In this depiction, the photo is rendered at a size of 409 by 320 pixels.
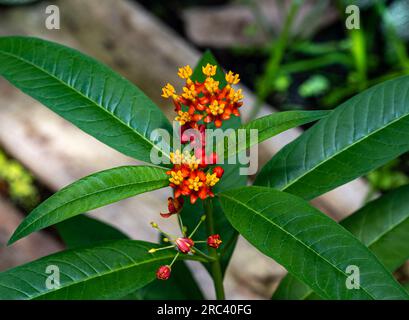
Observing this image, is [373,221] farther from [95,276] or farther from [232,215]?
[95,276]

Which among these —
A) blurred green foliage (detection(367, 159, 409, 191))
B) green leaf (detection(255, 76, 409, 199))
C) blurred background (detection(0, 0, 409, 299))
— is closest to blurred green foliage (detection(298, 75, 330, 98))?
blurred background (detection(0, 0, 409, 299))

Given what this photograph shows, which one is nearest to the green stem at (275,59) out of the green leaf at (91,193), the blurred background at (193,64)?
the blurred background at (193,64)

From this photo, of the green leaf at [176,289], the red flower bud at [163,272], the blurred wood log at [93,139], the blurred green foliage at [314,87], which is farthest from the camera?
the blurred green foliage at [314,87]

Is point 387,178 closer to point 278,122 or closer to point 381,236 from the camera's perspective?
point 381,236

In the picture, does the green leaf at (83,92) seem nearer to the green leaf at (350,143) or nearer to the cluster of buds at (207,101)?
the cluster of buds at (207,101)

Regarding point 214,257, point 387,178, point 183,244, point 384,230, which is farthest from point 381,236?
point 387,178

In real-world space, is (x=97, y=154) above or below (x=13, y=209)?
above

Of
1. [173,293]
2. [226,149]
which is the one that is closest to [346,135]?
[226,149]
